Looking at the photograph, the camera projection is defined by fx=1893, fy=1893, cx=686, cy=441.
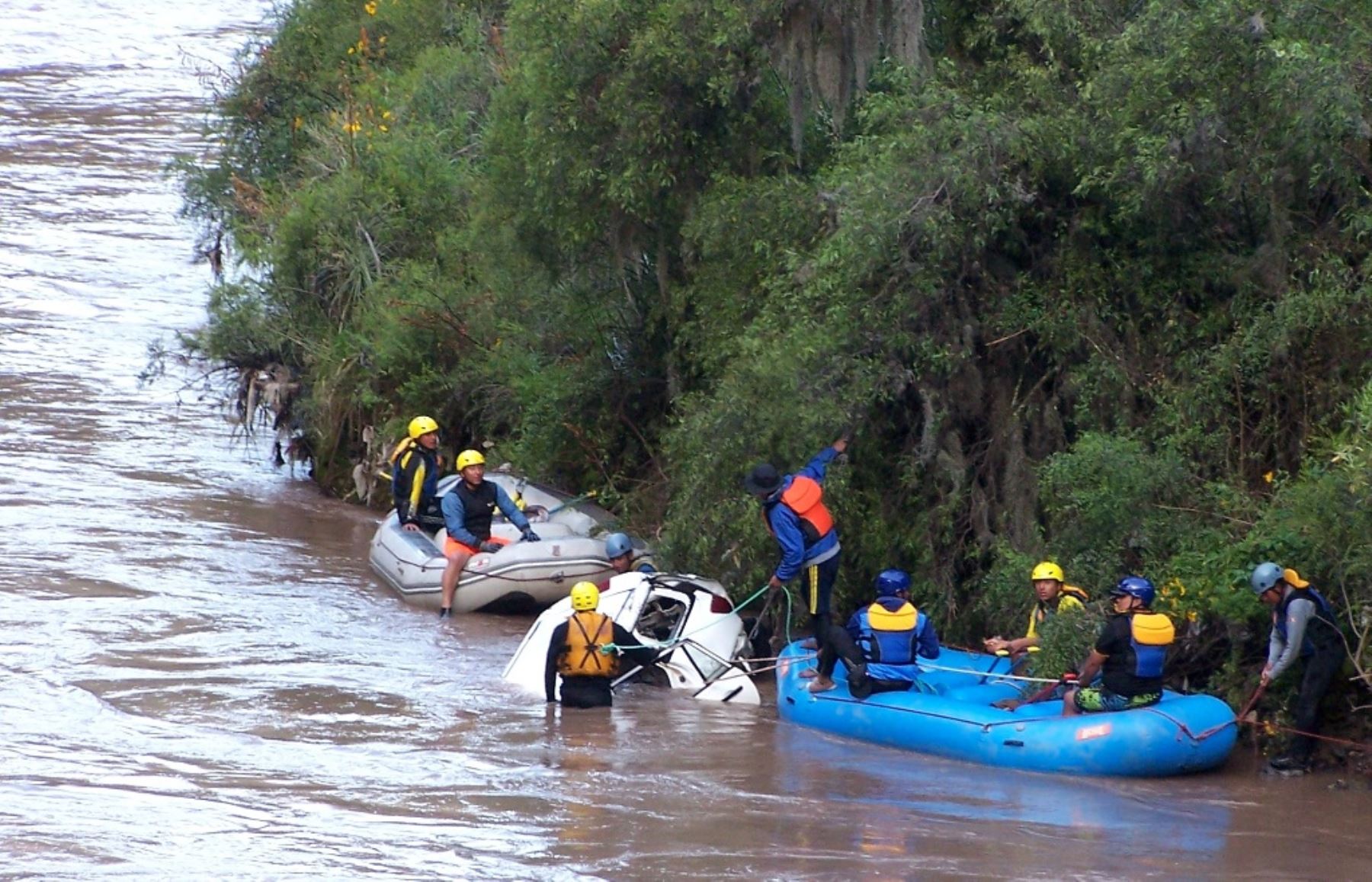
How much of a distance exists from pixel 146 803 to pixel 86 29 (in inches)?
1449

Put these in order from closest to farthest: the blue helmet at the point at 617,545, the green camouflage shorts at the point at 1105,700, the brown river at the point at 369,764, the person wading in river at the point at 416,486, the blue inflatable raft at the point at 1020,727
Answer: the brown river at the point at 369,764 → the blue inflatable raft at the point at 1020,727 → the green camouflage shorts at the point at 1105,700 → the blue helmet at the point at 617,545 → the person wading in river at the point at 416,486

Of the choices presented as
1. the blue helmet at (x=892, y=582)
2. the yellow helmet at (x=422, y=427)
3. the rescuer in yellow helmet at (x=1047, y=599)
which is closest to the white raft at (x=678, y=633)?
the blue helmet at (x=892, y=582)

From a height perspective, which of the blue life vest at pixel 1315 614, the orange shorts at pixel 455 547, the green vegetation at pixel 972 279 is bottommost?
the orange shorts at pixel 455 547

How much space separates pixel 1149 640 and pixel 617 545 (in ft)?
16.8

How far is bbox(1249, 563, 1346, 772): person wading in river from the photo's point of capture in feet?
36.6

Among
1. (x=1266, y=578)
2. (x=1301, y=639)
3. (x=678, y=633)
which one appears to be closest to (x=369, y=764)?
(x=678, y=633)

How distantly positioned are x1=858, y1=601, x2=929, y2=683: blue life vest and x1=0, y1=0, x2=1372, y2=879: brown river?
59cm

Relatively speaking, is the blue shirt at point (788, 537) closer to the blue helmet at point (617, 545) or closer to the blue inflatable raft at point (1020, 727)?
the blue inflatable raft at point (1020, 727)

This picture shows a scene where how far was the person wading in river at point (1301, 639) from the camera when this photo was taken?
11.1m

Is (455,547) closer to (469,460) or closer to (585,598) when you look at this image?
(469,460)

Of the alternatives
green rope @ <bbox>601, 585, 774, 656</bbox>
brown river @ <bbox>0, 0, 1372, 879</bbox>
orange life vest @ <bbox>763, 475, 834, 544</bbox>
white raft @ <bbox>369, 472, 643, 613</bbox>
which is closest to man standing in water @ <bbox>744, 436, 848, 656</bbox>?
orange life vest @ <bbox>763, 475, 834, 544</bbox>

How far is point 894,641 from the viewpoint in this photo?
12.4 meters

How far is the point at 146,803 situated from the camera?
34.3 ft

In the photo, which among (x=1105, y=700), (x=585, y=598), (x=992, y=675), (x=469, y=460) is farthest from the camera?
(x=469, y=460)
